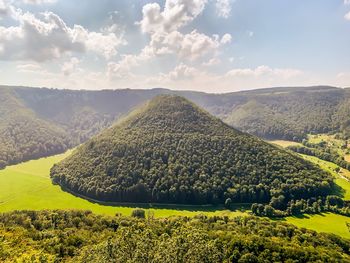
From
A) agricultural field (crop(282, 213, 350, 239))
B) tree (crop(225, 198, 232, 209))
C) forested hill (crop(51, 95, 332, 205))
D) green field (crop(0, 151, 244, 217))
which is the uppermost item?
forested hill (crop(51, 95, 332, 205))

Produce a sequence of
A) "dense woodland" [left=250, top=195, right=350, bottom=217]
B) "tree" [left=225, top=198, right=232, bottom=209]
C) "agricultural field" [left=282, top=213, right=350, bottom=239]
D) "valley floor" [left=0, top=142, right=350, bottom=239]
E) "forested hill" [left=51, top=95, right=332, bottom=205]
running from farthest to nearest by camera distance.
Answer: "forested hill" [left=51, top=95, right=332, bottom=205] → "tree" [left=225, top=198, right=232, bottom=209] → "dense woodland" [left=250, top=195, right=350, bottom=217] → "valley floor" [left=0, top=142, right=350, bottom=239] → "agricultural field" [left=282, top=213, right=350, bottom=239]

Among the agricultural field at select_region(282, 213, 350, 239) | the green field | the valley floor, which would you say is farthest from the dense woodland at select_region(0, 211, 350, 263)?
the green field

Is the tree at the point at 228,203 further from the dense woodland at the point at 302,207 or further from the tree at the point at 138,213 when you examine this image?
the tree at the point at 138,213

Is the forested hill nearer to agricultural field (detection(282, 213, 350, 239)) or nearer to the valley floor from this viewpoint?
the valley floor

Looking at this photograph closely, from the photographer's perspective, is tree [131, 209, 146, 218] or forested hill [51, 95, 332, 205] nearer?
tree [131, 209, 146, 218]

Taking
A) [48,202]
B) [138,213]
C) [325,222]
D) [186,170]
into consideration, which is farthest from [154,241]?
[48,202]

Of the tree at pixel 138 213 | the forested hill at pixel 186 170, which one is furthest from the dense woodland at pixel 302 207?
the tree at pixel 138 213

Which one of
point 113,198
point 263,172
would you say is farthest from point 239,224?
point 113,198
